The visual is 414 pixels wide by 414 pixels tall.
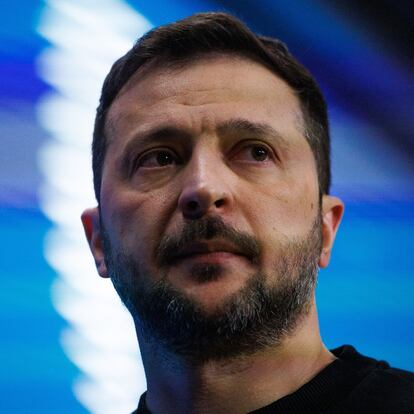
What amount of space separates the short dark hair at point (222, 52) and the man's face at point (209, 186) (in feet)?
0.10

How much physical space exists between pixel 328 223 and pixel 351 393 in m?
0.42

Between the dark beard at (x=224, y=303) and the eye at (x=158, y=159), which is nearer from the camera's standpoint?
the dark beard at (x=224, y=303)

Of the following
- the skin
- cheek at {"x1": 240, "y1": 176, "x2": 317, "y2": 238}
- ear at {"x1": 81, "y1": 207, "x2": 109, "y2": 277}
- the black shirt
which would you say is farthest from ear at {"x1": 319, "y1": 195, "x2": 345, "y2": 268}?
ear at {"x1": 81, "y1": 207, "x2": 109, "y2": 277}

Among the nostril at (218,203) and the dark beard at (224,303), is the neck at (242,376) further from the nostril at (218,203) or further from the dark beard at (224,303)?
the nostril at (218,203)

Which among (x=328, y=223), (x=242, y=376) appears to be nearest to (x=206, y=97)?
(x=328, y=223)

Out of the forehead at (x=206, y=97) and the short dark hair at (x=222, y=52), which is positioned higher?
the short dark hair at (x=222, y=52)

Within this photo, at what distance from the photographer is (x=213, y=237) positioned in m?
1.14

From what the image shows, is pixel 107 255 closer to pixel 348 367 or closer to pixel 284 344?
pixel 284 344

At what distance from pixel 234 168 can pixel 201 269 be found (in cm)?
23

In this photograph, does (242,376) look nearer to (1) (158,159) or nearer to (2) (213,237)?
(2) (213,237)

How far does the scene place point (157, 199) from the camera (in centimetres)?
125

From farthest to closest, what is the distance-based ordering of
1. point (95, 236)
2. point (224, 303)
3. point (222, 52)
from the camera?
point (95, 236)
point (222, 52)
point (224, 303)

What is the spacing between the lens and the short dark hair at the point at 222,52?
1408 mm

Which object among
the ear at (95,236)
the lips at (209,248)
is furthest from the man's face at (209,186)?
the ear at (95,236)
